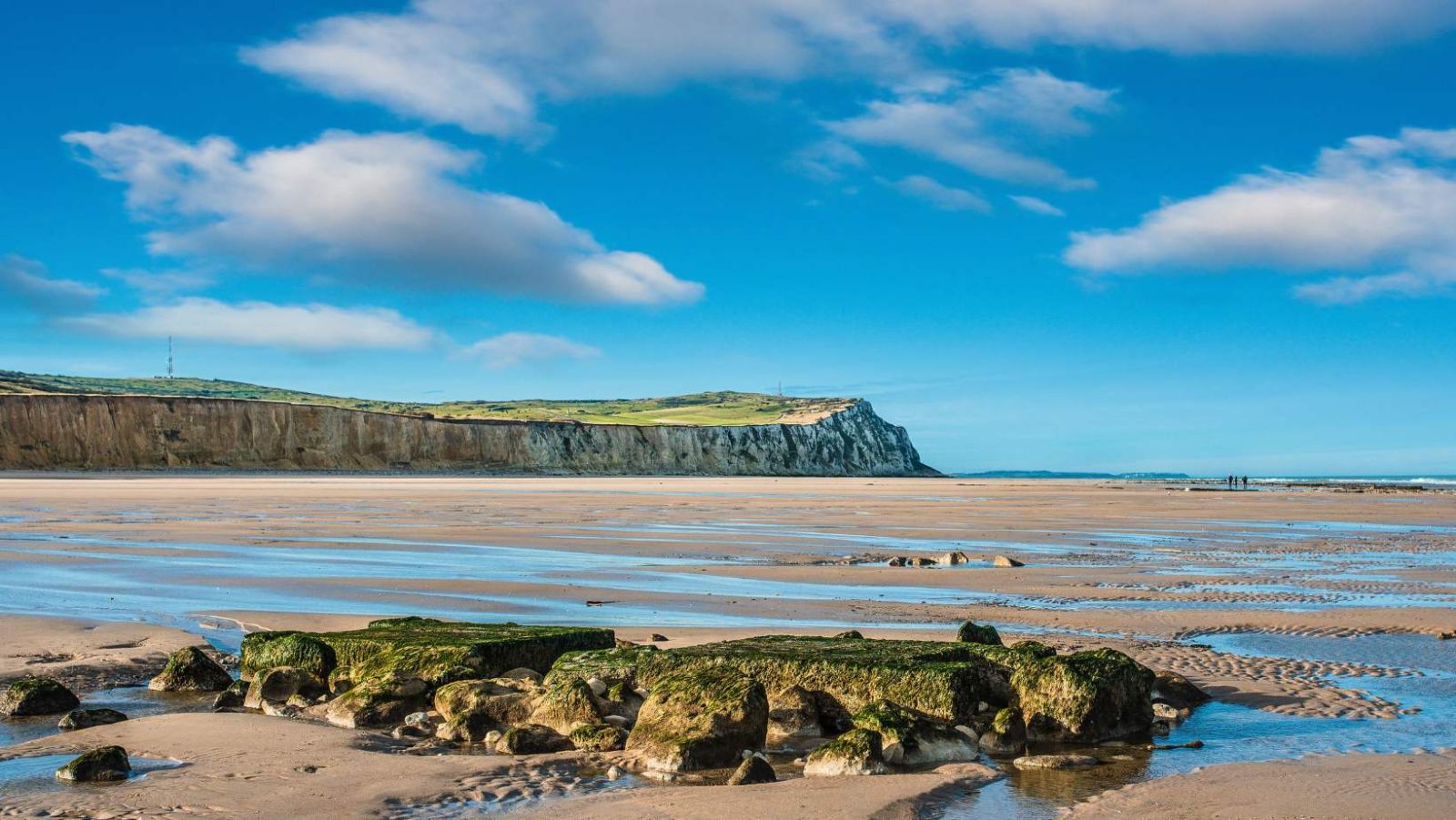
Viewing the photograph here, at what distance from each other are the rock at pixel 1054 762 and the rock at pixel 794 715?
1.47 meters

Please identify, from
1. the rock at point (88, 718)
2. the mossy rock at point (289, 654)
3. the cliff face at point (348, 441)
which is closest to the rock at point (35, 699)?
the rock at point (88, 718)

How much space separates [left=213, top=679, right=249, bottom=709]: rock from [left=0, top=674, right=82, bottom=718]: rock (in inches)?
39.6

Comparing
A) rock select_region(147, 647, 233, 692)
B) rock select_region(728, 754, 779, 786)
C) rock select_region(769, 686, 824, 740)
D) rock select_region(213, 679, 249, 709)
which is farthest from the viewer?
rock select_region(147, 647, 233, 692)

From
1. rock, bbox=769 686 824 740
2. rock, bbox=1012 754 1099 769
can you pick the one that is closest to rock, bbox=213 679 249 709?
rock, bbox=769 686 824 740

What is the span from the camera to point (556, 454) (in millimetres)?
132000

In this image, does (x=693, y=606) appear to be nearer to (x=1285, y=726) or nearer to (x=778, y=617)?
(x=778, y=617)

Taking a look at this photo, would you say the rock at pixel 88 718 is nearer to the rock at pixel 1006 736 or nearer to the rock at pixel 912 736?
the rock at pixel 912 736

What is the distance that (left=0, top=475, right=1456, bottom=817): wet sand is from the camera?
909 centimetres

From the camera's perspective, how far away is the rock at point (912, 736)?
23.4ft

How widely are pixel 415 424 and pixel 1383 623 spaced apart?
113 m

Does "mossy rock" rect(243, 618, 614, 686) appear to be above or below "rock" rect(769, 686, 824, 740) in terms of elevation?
above

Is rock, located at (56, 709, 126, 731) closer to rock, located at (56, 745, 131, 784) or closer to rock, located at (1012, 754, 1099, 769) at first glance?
rock, located at (56, 745, 131, 784)

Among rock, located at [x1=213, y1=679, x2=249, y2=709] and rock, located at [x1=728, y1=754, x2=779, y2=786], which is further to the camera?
rock, located at [x1=213, y1=679, x2=249, y2=709]

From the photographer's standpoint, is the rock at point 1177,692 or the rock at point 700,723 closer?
the rock at point 700,723
